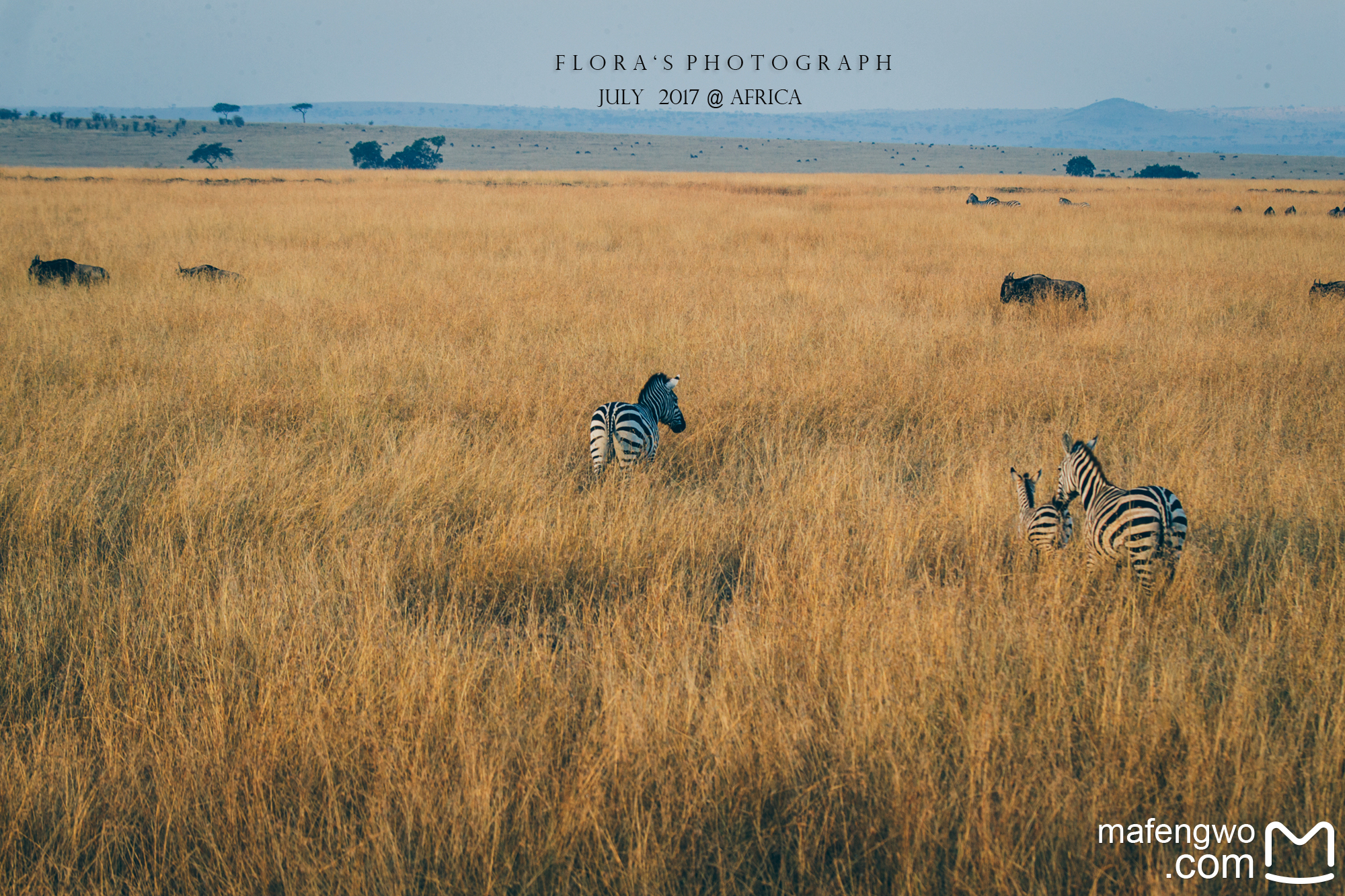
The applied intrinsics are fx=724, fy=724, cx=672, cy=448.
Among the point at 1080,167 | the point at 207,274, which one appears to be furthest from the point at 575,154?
the point at 207,274

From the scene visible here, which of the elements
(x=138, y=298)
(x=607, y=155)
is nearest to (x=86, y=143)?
(x=607, y=155)

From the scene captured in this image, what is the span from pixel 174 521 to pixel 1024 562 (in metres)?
4.22

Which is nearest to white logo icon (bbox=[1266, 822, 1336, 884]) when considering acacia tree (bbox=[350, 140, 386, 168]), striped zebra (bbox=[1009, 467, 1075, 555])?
striped zebra (bbox=[1009, 467, 1075, 555])

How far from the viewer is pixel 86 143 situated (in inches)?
2997

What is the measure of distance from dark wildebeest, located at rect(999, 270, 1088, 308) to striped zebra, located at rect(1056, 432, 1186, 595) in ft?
24.2

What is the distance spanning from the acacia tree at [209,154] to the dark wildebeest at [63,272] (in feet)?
227

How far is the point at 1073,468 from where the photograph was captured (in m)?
3.40

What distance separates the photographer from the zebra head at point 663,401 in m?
4.55

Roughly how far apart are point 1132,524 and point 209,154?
282ft

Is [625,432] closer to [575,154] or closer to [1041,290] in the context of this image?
[1041,290]

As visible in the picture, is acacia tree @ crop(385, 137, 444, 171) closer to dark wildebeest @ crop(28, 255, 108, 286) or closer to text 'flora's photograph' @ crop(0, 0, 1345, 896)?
dark wildebeest @ crop(28, 255, 108, 286)

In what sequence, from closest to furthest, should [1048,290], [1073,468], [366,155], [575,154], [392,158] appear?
[1073,468]
[1048,290]
[366,155]
[392,158]
[575,154]

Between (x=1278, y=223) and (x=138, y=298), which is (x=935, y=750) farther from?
(x=1278, y=223)

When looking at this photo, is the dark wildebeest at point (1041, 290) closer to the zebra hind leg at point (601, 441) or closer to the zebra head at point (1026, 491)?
the zebra head at point (1026, 491)
